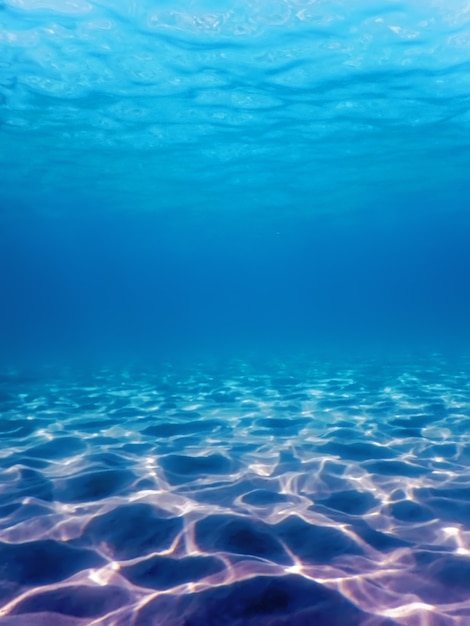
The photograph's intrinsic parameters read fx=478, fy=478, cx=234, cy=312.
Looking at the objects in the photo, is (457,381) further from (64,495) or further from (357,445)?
(64,495)

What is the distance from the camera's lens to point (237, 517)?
490 centimetres

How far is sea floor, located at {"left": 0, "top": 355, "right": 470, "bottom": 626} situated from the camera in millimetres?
3396

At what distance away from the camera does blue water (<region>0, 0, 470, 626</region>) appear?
12.2ft

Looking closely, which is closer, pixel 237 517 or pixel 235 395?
pixel 237 517

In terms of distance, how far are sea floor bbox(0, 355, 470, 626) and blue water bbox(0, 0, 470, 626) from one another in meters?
0.03

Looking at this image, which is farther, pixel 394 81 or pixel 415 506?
pixel 394 81

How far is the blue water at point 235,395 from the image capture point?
372 cm

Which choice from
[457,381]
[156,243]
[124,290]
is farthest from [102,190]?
[124,290]

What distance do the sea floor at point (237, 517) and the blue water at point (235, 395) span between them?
0.03m

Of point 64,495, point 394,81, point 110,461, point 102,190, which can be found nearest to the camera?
point 64,495

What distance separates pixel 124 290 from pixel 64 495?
178 metres

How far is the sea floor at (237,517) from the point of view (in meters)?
3.40

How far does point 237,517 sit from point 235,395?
8.83 meters

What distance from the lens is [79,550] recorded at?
14.0ft
